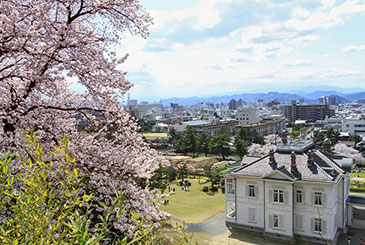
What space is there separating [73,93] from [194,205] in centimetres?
1600

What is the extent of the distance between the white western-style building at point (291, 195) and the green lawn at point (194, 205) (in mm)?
2465

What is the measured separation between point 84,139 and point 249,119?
77.0 meters

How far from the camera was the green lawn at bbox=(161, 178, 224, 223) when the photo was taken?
1866cm

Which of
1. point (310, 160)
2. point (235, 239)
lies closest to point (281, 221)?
point (235, 239)

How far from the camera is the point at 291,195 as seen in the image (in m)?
14.7

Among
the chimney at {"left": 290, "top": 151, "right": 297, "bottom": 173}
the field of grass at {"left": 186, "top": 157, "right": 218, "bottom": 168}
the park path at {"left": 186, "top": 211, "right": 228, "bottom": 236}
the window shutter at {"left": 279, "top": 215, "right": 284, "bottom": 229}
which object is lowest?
the field of grass at {"left": 186, "top": 157, "right": 218, "bottom": 168}

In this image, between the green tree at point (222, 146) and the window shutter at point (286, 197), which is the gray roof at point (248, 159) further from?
the green tree at point (222, 146)

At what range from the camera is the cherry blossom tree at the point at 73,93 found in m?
5.18

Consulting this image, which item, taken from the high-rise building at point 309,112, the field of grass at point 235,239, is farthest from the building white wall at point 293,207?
the high-rise building at point 309,112

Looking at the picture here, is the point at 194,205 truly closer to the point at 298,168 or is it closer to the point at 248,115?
the point at 298,168

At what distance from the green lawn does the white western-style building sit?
97.1 inches

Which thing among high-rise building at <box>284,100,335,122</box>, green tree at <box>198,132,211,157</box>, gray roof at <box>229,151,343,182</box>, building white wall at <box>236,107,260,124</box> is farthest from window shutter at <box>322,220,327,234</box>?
high-rise building at <box>284,100,335,122</box>

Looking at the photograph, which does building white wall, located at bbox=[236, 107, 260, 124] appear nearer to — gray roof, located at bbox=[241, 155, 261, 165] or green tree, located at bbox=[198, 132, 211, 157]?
green tree, located at bbox=[198, 132, 211, 157]

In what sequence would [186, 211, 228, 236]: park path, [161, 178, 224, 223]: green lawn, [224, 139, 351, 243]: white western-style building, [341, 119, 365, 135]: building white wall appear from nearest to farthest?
[224, 139, 351, 243]: white western-style building, [186, 211, 228, 236]: park path, [161, 178, 224, 223]: green lawn, [341, 119, 365, 135]: building white wall
